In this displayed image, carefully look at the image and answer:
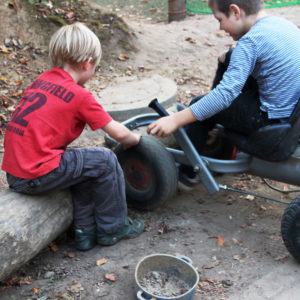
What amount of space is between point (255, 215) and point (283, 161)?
0.54 metres

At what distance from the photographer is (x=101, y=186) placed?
2.45 m

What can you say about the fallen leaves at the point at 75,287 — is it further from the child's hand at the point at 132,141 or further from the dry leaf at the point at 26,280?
the child's hand at the point at 132,141

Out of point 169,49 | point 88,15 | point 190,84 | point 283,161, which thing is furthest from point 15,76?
point 283,161

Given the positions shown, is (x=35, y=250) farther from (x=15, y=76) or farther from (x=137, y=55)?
(x=137, y=55)

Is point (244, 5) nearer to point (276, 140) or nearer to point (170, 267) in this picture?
point (276, 140)

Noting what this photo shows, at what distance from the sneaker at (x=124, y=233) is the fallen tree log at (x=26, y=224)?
258mm

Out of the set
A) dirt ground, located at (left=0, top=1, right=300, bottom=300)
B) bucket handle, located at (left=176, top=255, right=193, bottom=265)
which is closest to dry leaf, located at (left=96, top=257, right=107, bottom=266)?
dirt ground, located at (left=0, top=1, right=300, bottom=300)

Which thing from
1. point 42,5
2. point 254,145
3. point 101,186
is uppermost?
point 42,5

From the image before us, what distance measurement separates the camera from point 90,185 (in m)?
2.47

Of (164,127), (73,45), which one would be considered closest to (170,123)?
(164,127)

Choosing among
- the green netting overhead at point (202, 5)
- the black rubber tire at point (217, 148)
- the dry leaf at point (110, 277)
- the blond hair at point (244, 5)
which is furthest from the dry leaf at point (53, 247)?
the green netting overhead at point (202, 5)

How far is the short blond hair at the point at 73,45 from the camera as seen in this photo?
90.2 inches

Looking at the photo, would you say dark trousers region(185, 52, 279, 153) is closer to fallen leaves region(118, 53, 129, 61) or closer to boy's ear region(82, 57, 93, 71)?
boy's ear region(82, 57, 93, 71)

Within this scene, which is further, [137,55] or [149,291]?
[137,55]
